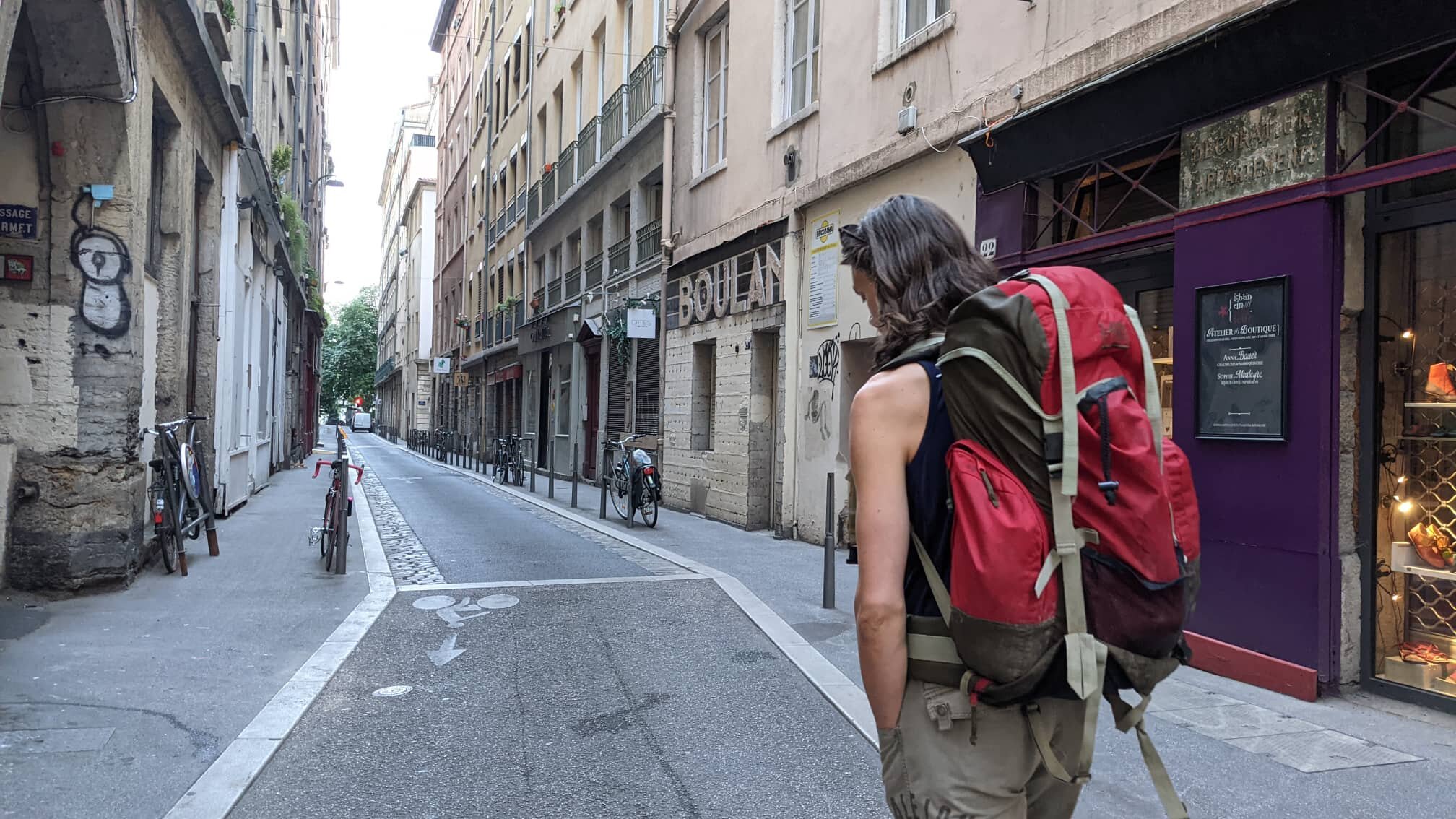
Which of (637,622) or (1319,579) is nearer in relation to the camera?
(1319,579)

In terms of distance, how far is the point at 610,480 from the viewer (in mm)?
14609

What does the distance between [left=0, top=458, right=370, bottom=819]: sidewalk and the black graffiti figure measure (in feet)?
6.33

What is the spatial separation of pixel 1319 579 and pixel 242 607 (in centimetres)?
662

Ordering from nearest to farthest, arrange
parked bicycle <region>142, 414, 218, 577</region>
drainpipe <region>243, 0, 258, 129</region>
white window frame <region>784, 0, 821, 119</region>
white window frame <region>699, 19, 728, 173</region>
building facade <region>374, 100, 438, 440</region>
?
parked bicycle <region>142, 414, 218, 577</region>, white window frame <region>784, 0, 821, 119</region>, drainpipe <region>243, 0, 258, 129</region>, white window frame <region>699, 19, 728, 173</region>, building facade <region>374, 100, 438, 440</region>

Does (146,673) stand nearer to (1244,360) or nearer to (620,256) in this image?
(1244,360)

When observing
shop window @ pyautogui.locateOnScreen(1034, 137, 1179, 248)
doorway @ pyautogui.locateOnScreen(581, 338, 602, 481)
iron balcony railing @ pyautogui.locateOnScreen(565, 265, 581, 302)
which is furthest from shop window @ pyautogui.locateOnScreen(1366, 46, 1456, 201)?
iron balcony railing @ pyautogui.locateOnScreen(565, 265, 581, 302)

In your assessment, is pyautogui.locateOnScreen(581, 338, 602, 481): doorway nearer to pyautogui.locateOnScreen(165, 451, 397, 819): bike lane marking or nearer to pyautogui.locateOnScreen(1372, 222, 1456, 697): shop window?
pyautogui.locateOnScreen(165, 451, 397, 819): bike lane marking

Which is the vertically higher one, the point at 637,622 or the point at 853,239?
the point at 853,239

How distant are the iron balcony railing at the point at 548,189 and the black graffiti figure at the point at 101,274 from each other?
63.0 ft

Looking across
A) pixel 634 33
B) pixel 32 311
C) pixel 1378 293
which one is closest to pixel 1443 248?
pixel 1378 293

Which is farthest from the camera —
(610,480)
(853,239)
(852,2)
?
(610,480)

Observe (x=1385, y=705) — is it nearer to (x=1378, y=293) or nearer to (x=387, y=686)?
(x=1378, y=293)

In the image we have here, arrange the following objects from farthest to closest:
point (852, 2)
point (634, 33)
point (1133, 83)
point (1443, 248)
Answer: point (634, 33), point (852, 2), point (1133, 83), point (1443, 248)

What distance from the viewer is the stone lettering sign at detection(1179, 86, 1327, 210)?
17.9 feet
